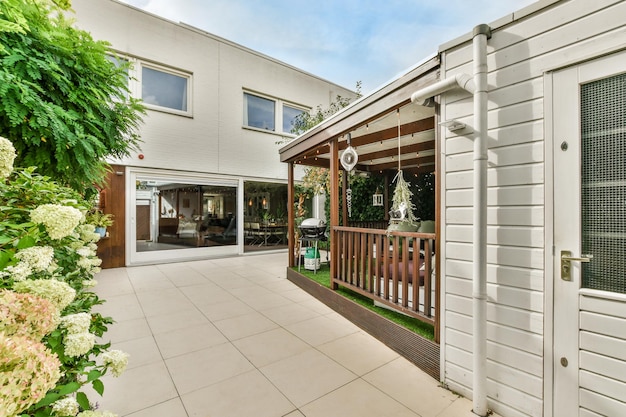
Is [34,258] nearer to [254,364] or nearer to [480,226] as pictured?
[254,364]

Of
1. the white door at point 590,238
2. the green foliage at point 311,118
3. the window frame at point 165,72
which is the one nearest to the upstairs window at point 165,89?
the window frame at point 165,72

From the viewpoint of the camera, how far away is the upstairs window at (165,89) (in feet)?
19.8

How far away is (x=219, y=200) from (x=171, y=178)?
1.30 m

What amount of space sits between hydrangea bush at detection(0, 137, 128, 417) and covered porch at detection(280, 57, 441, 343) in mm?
1931

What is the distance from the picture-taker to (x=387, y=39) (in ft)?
23.0

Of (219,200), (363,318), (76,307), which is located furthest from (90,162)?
(219,200)

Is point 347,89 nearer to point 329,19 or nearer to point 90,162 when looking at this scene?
point 329,19

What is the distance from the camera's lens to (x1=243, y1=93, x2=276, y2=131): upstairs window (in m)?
7.52

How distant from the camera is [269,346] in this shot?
2482 mm

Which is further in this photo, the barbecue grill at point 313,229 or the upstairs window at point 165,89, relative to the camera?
the upstairs window at point 165,89

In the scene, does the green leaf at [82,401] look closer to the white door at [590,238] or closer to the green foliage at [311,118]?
the white door at [590,238]

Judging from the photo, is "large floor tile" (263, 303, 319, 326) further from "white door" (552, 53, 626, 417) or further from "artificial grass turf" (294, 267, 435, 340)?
"white door" (552, 53, 626, 417)

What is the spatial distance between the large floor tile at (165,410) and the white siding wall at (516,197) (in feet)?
6.12

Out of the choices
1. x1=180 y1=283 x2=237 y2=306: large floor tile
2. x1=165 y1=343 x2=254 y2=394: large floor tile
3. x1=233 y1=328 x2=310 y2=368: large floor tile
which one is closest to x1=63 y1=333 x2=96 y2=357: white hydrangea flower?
x1=165 y1=343 x2=254 y2=394: large floor tile
